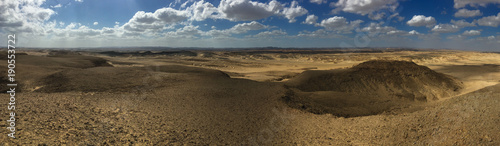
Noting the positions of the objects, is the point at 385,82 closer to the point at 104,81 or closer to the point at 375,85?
the point at 375,85

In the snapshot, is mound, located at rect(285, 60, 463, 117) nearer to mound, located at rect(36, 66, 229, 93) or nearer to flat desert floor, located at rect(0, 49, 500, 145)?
flat desert floor, located at rect(0, 49, 500, 145)

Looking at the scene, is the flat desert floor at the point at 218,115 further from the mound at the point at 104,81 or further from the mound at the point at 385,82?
the mound at the point at 385,82

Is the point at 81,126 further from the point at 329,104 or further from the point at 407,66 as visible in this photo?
the point at 407,66

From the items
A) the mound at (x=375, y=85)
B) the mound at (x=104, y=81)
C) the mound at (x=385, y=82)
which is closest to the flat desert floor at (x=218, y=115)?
the mound at (x=104, y=81)

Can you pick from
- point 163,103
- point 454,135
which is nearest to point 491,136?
point 454,135

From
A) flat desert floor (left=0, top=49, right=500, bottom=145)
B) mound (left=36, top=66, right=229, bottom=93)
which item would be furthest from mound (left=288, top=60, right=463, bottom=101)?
mound (left=36, top=66, right=229, bottom=93)

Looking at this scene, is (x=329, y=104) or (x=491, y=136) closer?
(x=491, y=136)

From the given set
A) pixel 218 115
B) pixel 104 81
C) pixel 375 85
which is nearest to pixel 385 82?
pixel 375 85

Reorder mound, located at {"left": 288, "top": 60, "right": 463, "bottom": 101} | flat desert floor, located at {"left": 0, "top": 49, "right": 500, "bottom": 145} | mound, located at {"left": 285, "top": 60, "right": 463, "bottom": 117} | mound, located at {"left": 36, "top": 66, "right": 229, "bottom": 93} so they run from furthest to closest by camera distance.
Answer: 1. mound, located at {"left": 288, "top": 60, "right": 463, "bottom": 101}
2. mound, located at {"left": 285, "top": 60, "right": 463, "bottom": 117}
3. mound, located at {"left": 36, "top": 66, "right": 229, "bottom": 93}
4. flat desert floor, located at {"left": 0, "top": 49, "right": 500, "bottom": 145}
